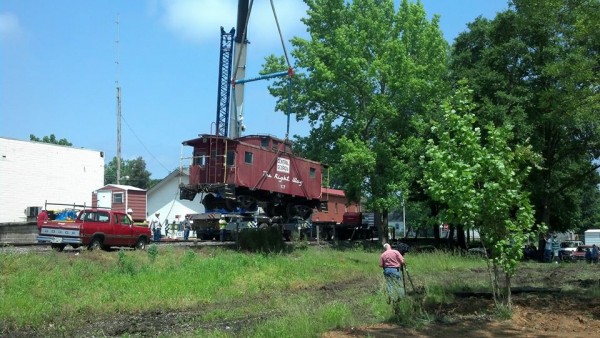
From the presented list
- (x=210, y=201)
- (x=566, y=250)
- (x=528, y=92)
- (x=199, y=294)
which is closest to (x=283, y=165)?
(x=210, y=201)

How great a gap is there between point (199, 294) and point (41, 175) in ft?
109

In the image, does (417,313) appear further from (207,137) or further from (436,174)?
(207,137)

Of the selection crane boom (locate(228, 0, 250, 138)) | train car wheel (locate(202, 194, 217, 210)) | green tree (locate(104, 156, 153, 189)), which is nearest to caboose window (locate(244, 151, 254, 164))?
train car wheel (locate(202, 194, 217, 210))

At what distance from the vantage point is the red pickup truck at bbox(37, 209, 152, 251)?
21.7 metres

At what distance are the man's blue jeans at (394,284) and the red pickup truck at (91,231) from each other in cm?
1300

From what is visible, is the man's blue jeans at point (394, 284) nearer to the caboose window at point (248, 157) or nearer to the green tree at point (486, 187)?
the green tree at point (486, 187)

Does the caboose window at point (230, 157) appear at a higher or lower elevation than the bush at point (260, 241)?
higher

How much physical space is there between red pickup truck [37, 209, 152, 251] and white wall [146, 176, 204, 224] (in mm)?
29447

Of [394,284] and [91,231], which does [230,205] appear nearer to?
[91,231]

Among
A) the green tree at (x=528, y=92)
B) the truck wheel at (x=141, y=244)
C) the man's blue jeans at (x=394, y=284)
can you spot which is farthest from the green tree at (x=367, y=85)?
the man's blue jeans at (x=394, y=284)

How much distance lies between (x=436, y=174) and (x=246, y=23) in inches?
999

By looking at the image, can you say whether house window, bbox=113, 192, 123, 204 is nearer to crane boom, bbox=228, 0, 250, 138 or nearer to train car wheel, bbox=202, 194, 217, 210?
crane boom, bbox=228, 0, 250, 138

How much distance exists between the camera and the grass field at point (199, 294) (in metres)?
11.9

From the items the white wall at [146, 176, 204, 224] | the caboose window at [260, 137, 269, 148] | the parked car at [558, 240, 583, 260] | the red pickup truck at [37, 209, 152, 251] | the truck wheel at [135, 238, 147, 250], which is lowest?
the parked car at [558, 240, 583, 260]
